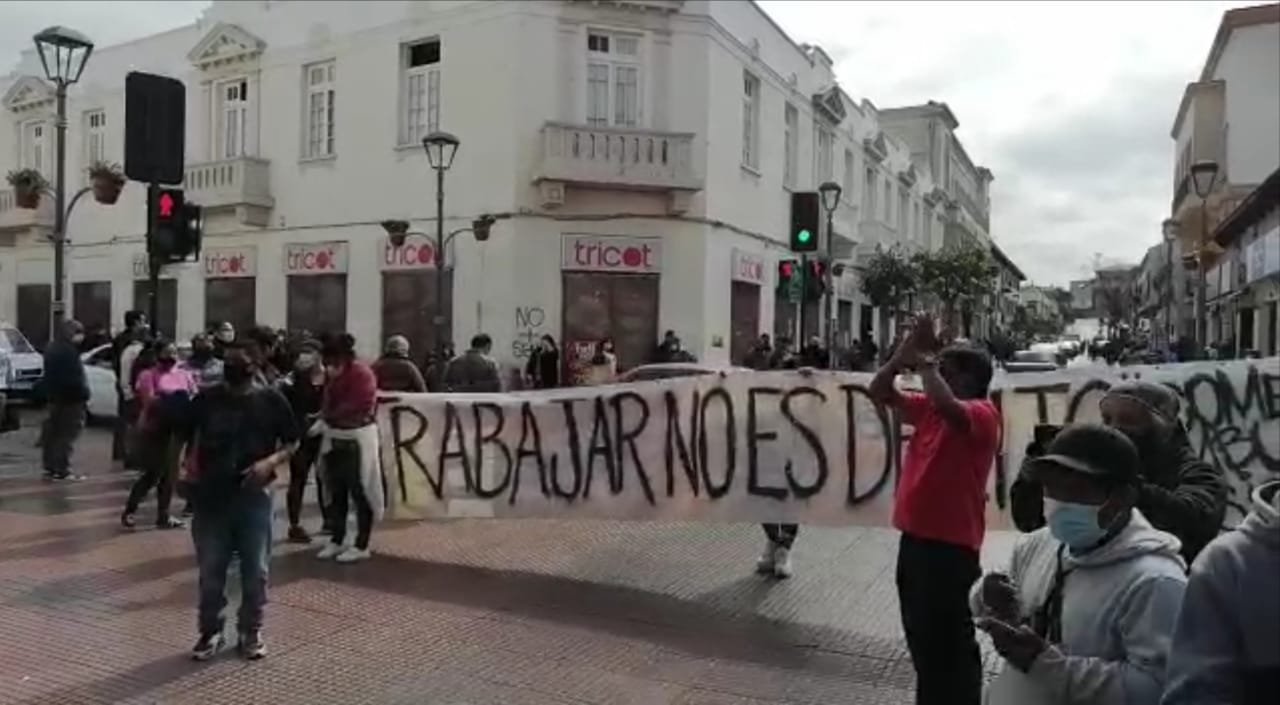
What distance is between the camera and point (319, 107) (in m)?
24.4

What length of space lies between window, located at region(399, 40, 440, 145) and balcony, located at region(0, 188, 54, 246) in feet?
42.3

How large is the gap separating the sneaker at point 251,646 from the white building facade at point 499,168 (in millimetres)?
15624

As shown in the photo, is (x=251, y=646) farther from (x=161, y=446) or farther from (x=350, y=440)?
(x=161, y=446)

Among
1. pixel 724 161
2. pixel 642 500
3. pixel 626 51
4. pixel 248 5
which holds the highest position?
pixel 248 5

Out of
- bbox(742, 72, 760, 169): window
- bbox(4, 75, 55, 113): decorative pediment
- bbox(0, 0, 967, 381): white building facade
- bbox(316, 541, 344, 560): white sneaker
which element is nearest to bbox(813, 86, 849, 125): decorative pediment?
bbox(0, 0, 967, 381): white building facade

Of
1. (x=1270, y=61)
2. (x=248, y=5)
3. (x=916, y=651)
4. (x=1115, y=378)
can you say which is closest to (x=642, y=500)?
(x=1115, y=378)

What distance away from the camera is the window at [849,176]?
3234cm

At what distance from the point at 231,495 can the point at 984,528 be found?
3.80m

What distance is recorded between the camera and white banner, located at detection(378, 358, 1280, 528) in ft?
24.8

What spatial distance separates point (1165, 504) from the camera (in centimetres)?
337

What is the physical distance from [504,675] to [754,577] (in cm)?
269

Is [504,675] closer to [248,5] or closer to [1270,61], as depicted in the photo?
[248,5]

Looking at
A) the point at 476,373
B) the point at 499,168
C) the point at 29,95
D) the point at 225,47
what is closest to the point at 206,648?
the point at 476,373

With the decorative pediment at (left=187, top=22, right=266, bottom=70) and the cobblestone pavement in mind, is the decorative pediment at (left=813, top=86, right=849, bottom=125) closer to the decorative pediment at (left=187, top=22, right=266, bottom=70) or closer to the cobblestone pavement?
the decorative pediment at (left=187, top=22, right=266, bottom=70)
